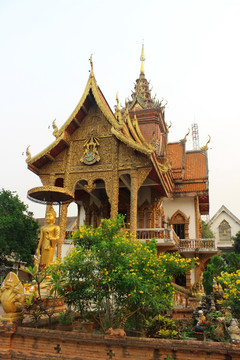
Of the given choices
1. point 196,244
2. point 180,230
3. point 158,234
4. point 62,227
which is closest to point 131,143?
point 158,234

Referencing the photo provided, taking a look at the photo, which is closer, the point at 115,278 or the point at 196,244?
the point at 115,278

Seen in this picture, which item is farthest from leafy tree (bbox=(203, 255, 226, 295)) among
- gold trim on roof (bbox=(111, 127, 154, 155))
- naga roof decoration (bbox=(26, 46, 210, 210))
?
gold trim on roof (bbox=(111, 127, 154, 155))

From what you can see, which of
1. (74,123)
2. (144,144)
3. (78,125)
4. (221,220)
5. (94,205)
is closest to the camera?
(74,123)

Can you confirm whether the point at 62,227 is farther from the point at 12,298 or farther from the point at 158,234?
the point at 12,298

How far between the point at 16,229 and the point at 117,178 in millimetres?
9953

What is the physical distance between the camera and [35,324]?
569cm

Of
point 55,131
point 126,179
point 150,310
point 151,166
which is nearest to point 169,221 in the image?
point 126,179

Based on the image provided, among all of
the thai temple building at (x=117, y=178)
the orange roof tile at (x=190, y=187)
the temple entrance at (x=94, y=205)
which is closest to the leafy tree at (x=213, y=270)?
the thai temple building at (x=117, y=178)

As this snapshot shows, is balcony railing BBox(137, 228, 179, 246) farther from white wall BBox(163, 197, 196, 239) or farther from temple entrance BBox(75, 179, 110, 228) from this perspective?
white wall BBox(163, 197, 196, 239)

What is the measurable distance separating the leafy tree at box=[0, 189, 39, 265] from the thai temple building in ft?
16.6

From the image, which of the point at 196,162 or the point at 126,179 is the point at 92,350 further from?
the point at 196,162

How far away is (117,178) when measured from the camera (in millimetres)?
11789

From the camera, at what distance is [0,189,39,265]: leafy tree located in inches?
732

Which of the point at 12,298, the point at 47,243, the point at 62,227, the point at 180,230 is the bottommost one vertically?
the point at 12,298
